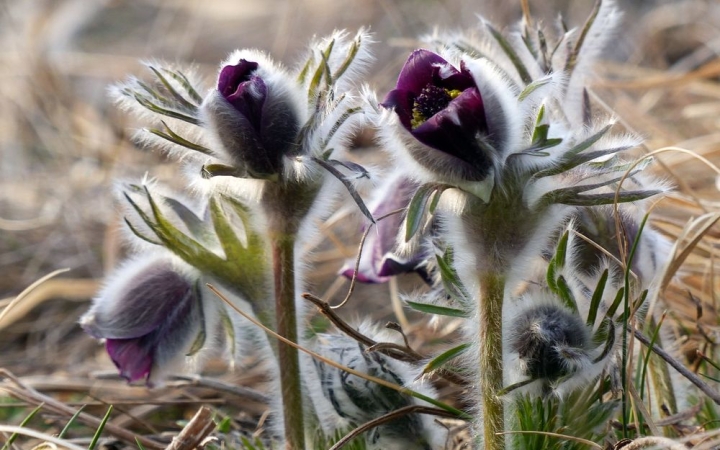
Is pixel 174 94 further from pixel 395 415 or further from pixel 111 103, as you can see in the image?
pixel 111 103

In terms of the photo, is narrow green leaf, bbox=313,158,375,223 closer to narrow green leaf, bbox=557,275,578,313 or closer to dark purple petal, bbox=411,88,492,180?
dark purple petal, bbox=411,88,492,180

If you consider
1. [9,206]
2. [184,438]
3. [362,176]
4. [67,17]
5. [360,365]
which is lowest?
[184,438]

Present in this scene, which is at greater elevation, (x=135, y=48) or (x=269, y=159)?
(x=135, y=48)

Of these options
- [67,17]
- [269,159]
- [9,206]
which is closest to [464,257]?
[269,159]

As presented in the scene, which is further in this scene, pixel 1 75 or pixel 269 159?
pixel 1 75

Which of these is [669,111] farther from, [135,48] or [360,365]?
[135,48]

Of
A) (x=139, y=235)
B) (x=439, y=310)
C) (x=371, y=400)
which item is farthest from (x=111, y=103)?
(x=439, y=310)

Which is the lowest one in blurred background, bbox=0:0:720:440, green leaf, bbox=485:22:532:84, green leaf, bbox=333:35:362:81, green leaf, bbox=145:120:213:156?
green leaf, bbox=145:120:213:156

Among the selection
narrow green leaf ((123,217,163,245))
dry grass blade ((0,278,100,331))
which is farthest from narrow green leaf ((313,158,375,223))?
dry grass blade ((0,278,100,331))
